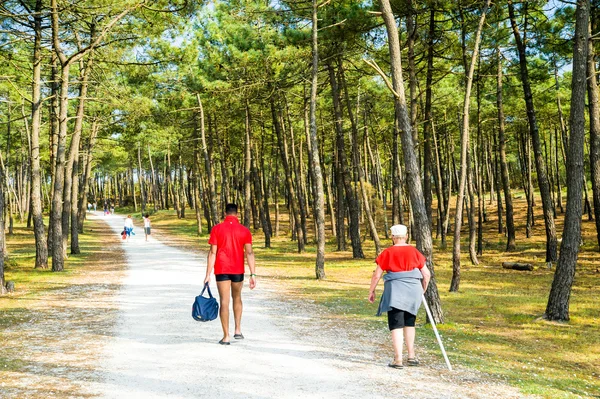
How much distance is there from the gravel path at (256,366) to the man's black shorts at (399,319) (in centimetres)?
52

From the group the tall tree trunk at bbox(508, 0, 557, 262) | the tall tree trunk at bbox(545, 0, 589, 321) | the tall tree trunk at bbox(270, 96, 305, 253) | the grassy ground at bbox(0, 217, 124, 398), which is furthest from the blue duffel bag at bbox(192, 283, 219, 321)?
the tall tree trunk at bbox(270, 96, 305, 253)

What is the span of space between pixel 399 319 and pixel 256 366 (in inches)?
68.7

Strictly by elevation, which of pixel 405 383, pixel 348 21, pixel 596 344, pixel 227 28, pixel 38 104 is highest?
pixel 227 28

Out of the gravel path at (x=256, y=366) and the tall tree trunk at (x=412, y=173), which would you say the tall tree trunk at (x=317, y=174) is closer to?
the gravel path at (x=256, y=366)

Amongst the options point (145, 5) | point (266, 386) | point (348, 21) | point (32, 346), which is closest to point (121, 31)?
point (145, 5)

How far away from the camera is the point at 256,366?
598cm

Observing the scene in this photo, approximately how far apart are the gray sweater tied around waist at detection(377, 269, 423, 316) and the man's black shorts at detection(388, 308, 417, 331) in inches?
2.7

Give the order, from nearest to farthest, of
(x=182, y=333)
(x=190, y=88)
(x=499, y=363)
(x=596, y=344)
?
(x=499, y=363), (x=182, y=333), (x=596, y=344), (x=190, y=88)

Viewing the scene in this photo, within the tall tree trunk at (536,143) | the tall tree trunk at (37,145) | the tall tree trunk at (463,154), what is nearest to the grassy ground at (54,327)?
the tall tree trunk at (37,145)

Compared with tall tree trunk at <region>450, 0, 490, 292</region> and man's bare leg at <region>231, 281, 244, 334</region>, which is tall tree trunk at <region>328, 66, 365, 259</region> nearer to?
tall tree trunk at <region>450, 0, 490, 292</region>

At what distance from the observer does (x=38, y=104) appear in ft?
55.4

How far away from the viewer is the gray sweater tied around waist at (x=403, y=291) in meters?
6.02

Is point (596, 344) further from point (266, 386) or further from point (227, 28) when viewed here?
point (227, 28)

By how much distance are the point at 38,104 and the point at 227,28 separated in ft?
25.0
